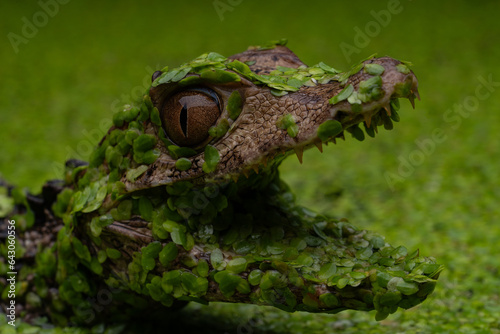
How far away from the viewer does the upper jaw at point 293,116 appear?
163 centimetres

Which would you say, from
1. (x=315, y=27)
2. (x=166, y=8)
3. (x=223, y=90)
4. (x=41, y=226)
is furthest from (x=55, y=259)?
(x=166, y=8)

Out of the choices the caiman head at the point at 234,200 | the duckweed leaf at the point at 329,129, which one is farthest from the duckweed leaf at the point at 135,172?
the duckweed leaf at the point at 329,129

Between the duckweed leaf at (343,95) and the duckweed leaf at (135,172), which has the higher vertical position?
the duckweed leaf at (343,95)

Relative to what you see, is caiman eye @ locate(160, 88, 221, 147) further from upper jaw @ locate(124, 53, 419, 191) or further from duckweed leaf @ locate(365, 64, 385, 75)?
duckweed leaf @ locate(365, 64, 385, 75)

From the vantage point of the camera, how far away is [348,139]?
536cm

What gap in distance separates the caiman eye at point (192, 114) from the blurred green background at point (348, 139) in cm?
87

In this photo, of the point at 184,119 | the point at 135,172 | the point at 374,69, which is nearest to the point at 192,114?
the point at 184,119

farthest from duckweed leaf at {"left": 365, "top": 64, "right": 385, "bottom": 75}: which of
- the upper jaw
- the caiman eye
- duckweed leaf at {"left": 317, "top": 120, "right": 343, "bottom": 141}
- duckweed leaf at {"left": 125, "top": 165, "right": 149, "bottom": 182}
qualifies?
→ duckweed leaf at {"left": 125, "top": 165, "right": 149, "bottom": 182}

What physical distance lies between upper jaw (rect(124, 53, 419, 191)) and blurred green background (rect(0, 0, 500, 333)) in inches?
31.9

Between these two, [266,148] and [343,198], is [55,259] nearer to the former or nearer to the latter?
[266,148]

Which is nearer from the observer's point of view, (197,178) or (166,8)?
(197,178)

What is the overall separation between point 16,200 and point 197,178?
3.79 feet

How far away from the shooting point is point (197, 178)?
188 cm

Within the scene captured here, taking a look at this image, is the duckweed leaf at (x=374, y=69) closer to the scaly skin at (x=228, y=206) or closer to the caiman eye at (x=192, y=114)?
the scaly skin at (x=228, y=206)
